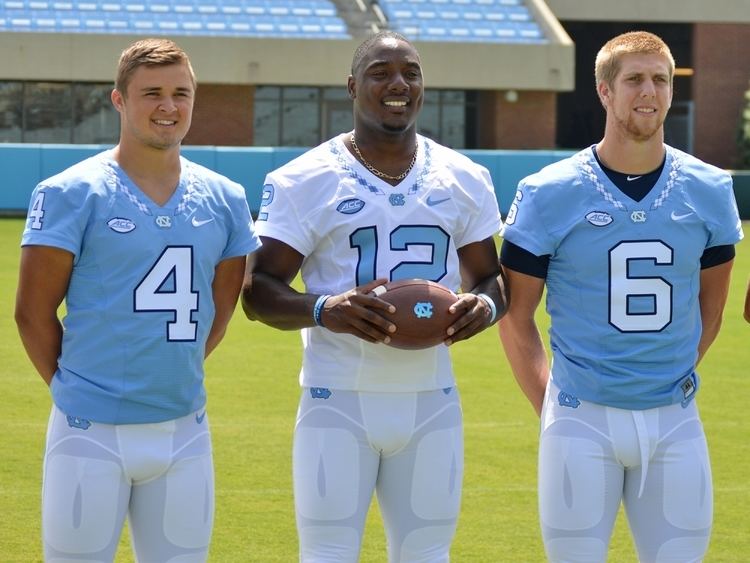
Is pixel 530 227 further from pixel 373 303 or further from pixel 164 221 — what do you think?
pixel 164 221

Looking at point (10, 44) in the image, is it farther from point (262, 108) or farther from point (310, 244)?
point (310, 244)

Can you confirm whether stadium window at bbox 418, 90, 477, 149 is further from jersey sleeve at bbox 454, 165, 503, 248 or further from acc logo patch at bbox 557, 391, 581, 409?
acc logo patch at bbox 557, 391, 581, 409

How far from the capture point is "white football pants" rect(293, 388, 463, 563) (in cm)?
389

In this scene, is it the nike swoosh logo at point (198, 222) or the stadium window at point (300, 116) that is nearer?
the nike swoosh logo at point (198, 222)

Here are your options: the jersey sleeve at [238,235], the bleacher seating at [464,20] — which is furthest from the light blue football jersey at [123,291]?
the bleacher seating at [464,20]

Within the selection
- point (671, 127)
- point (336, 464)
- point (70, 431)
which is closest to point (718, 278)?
point (336, 464)

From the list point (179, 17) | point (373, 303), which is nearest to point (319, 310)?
point (373, 303)

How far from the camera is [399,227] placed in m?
4.00

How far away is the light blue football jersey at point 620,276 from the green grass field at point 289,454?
82.5 inches

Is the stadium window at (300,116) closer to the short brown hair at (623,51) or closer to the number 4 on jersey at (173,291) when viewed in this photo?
the short brown hair at (623,51)

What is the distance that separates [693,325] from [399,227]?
3.05 feet

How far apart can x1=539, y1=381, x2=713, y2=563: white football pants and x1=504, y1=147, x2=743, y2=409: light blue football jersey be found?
0.24ft

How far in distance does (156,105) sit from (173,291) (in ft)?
1.70

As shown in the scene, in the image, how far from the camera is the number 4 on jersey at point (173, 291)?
370 cm
